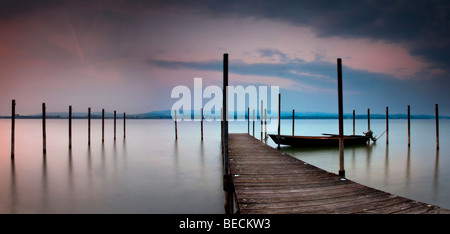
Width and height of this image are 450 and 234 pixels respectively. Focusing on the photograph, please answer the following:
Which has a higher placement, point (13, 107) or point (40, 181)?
point (13, 107)

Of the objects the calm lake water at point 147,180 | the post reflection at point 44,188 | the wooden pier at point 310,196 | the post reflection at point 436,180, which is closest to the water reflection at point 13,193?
the calm lake water at point 147,180

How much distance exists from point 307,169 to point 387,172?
6889 mm

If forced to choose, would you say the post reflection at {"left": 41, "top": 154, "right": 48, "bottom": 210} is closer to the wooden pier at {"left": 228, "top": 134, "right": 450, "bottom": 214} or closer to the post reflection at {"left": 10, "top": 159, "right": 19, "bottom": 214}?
the post reflection at {"left": 10, "top": 159, "right": 19, "bottom": 214}

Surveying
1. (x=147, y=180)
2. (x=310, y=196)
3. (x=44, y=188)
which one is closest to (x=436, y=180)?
(x=310, y=196)

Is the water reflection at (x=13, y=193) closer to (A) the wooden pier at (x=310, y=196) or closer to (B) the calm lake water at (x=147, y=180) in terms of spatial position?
(B) the calm lake water at (x=147, y=180)

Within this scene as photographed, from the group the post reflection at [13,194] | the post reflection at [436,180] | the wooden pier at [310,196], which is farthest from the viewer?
the post reflection at [436,180]

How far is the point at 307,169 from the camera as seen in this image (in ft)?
21.2

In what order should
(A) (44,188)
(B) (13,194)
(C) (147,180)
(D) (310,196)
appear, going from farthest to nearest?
1. (C) (147,180)
2. (A) (44,188)
3. (B) (13,194)
4. (D) (310,196)

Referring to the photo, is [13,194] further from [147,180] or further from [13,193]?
[147,180]

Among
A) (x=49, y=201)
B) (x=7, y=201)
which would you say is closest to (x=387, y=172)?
(x=49, y=201)

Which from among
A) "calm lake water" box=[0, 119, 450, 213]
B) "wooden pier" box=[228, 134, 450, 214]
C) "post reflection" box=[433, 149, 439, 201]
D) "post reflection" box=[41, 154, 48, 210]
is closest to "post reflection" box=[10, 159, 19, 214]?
"calm lake water" box=[0, 119, 450, 213]

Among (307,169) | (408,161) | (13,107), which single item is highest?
(13,107)
